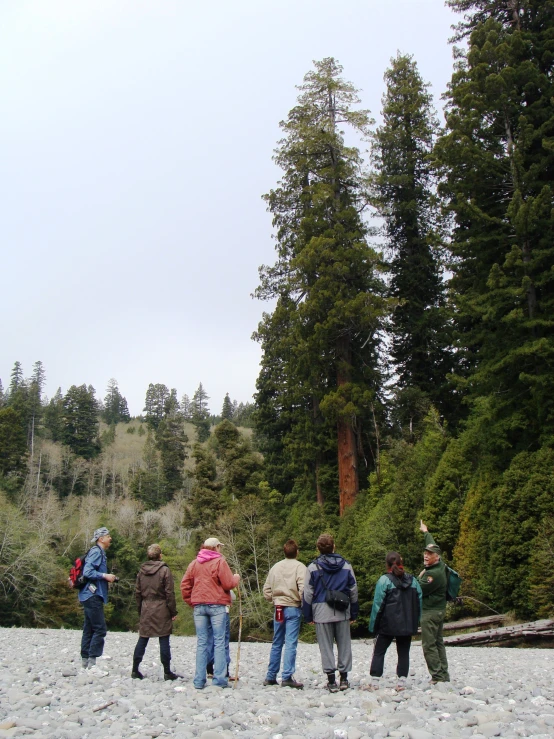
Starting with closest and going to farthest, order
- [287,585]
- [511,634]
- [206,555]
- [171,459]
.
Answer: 1. [287,585]
2. [206,555]
3. [511,634]
4. [171,459]

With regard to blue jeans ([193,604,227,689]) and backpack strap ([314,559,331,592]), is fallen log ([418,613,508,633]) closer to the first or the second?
blue jeans ([193,604,227,689])

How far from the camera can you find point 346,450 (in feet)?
87.1

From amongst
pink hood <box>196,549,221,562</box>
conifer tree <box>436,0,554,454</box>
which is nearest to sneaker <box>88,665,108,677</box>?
pink hood <box>196,549,221,562</box>

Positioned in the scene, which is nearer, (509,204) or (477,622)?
(477,622)

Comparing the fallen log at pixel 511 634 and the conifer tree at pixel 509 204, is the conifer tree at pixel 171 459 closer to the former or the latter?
the conifer tree at pixel 509 204

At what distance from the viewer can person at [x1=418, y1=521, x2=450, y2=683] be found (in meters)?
6.83

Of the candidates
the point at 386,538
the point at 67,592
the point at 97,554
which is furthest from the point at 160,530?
the point at 97,554

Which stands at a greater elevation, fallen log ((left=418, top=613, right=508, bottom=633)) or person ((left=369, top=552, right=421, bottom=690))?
person ((left=369, top=552, right=421, bottom=690))

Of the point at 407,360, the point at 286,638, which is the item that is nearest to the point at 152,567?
the point at 286,638

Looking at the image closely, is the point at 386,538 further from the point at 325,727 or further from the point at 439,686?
the point at 325,727

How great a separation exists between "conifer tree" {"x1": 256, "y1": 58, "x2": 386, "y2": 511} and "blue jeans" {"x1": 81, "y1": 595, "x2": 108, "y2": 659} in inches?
681

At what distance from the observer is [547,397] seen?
1645 centimetres

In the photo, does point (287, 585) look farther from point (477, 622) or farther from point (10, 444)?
point (10, 444)

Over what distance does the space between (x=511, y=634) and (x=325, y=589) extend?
9149 millimetres
